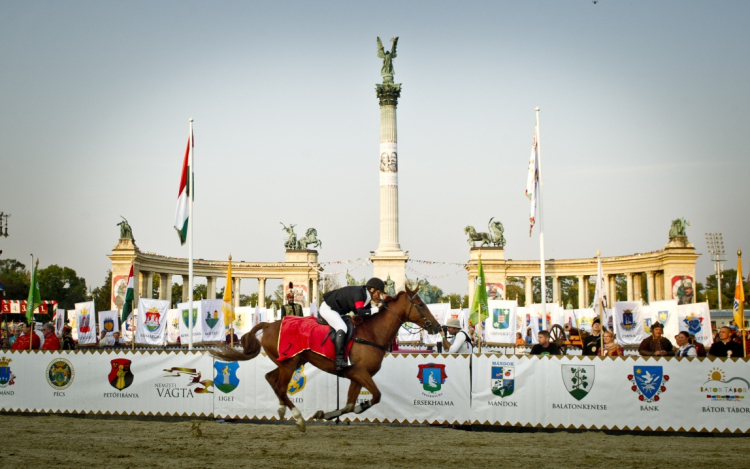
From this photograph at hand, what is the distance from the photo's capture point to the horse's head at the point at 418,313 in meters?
13.1

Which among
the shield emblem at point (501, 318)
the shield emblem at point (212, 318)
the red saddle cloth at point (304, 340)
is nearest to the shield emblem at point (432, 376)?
the red saddle cloth at point (304, 340)

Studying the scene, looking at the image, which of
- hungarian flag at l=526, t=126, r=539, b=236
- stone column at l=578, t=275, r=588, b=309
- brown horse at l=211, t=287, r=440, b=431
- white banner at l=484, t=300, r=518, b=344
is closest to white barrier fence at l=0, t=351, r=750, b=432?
brown horse at l=211, t=287, r=440, b=431

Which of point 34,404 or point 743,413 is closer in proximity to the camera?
point 743,413

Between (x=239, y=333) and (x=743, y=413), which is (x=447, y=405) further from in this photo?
(x=239, y=333)

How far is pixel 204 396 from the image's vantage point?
16.6m

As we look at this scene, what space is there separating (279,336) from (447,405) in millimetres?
4048

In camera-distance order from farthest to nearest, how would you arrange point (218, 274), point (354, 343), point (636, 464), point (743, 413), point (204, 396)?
point (218, 274), point (204, 396), point (743, 413), point (354, 343), point (636, 464)

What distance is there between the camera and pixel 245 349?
14.2 meters

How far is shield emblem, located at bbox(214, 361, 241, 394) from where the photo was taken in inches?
652

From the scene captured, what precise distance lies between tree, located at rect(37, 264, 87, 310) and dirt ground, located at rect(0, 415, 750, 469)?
89433mm

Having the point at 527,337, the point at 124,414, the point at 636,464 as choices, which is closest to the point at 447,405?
the point at 636,464

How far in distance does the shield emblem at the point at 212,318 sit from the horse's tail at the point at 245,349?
57.7 ft

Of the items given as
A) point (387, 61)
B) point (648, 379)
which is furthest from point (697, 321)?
point (387, 61)

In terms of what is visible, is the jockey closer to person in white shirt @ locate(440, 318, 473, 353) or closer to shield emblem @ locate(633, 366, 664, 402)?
person in white shirt @ locate(440, 318, 473, 353)
